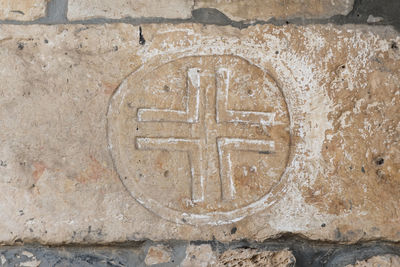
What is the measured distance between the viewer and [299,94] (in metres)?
1.64

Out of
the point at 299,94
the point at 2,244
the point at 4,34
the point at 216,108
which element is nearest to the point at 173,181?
the point at 216,108

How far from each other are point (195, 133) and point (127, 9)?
23.9 inches

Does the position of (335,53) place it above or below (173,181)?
above

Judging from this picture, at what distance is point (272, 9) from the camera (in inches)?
65.2

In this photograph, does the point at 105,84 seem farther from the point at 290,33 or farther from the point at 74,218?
the point at 290,33

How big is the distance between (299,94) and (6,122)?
124cm

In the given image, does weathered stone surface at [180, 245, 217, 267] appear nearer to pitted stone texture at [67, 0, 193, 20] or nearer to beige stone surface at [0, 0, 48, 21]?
pitted stone texture at [67, 0, 193, 20]

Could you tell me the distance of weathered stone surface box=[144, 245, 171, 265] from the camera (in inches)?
64.8

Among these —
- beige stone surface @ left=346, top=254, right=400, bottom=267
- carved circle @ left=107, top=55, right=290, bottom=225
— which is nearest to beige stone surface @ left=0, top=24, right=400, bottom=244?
carved circle @ left=107, top=55, right=290, bottom=225

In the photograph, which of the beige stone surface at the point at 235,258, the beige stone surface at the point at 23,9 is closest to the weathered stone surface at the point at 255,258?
the beige stone surface at the point at 235,258

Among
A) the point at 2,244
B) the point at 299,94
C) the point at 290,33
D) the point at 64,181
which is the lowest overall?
the point at 2,244

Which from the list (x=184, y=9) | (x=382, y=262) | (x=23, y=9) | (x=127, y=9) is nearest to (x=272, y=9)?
(x=184, y=9)

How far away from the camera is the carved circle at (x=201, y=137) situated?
5.32ft

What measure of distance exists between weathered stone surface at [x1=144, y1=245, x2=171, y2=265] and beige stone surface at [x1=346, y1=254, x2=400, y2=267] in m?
0.81
